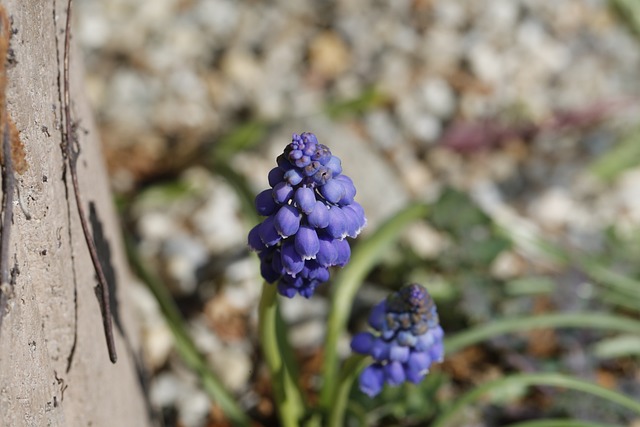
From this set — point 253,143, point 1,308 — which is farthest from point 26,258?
point 253,143

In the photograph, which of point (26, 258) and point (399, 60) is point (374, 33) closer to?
point (399, 60)

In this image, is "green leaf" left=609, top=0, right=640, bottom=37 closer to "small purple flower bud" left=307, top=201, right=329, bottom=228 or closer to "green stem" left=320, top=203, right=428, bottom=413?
"green stem" left=320, top=203, right=428, bottom=413

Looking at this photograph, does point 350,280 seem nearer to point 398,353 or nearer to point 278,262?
point 398,353

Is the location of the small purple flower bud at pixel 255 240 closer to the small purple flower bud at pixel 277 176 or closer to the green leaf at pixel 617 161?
the small purple flower bud at pixel 277 176

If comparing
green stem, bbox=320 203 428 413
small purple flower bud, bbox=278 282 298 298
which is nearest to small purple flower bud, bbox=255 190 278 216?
small purple flower bud, bbox=278 282 298 298

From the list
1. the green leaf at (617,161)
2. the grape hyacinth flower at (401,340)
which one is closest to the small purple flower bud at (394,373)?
the grape hyacinth flower at (401,340)
